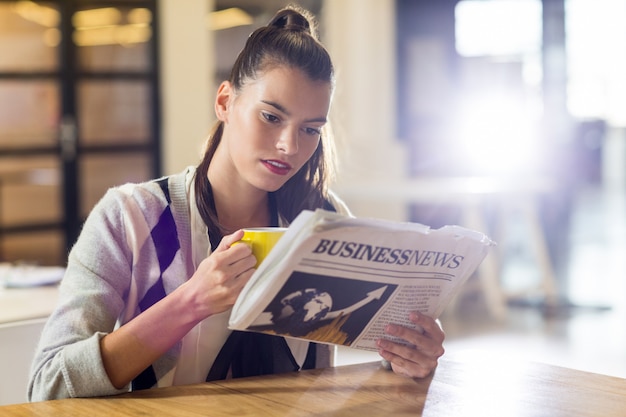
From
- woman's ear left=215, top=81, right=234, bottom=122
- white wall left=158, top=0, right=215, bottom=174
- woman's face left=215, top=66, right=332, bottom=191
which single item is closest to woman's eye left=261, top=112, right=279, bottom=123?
woman's face left=215, top=66, right=332, bottom=191

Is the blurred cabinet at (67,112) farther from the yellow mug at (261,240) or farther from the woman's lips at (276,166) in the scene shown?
the yellow mug at (261,240)

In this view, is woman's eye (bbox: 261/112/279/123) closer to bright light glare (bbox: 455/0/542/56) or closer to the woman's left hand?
the woman's left hand

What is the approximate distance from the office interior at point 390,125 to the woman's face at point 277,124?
2762mm

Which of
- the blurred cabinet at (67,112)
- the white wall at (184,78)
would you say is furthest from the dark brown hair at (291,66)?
the white wall at (184,78)

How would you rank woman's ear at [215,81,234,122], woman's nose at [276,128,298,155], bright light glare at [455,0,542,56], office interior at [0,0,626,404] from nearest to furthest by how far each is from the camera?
1. woman's nose at [276,128,298,155]
2. woman's ear at [215,81,234,122]
3. office interior at [0,0,626,404]
4. bright light glare at [455,0,542,56]

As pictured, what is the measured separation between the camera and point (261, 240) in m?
1.01

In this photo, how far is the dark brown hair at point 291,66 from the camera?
1.32 meters

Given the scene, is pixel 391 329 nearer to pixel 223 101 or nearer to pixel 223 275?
pixel 223 275

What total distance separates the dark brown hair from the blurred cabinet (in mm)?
4550

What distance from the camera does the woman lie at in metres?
1.12

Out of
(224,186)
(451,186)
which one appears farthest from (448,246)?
(451,186)

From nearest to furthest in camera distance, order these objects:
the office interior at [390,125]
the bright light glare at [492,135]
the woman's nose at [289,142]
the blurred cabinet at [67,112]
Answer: the woman's nose at [289,142], the office interior at [390,125], the blurred cabinet at [67,112], the bright light glare at [492,135]

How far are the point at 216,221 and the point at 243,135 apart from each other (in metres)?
0.14

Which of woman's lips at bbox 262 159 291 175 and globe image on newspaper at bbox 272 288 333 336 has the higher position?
woman's lips at bbox 262 159 291 175
